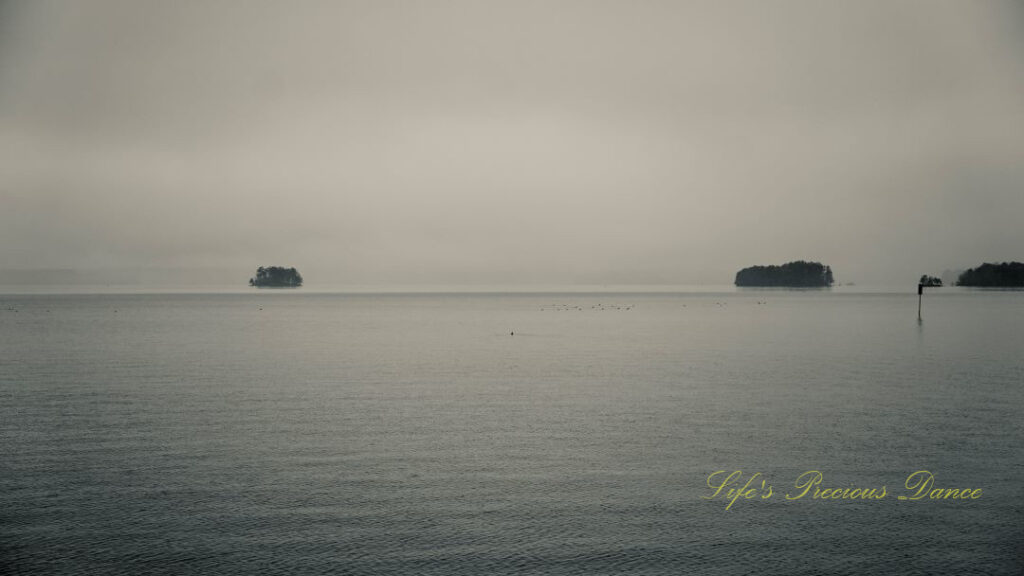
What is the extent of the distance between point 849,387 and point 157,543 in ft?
116

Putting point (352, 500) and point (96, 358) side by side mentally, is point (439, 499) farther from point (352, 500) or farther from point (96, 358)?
point (96, 358)

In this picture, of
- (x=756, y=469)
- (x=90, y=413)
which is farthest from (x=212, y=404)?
(x=756, y=469)

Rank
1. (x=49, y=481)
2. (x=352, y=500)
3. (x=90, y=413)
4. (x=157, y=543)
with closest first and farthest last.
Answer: (x=157, y=543) → (x=352, y=500) → (x=49, y=481) → (x=90, y=413)

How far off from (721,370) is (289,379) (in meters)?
28.2

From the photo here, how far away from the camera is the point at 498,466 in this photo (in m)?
22.2

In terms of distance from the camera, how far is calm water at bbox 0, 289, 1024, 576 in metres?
15.6

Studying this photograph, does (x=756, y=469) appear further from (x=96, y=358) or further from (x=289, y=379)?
(x=96, y=358)

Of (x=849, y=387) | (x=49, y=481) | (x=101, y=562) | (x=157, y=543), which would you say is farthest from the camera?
(x=849, y=387)

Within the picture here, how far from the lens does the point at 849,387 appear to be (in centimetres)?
3906

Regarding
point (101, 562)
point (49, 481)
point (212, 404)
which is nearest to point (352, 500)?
point (101, 562)

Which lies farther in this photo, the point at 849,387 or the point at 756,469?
the point at 849,387

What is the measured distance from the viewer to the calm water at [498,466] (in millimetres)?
15578

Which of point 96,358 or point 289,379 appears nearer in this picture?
point 289,379

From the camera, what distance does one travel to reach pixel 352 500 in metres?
18.9
